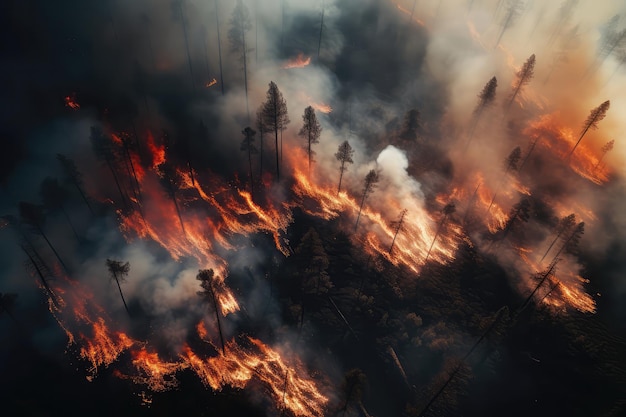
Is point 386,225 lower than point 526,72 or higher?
lower

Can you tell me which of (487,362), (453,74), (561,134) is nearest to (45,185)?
(487,362)

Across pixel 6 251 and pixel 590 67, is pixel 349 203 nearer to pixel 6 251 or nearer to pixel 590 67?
pixel 6 251

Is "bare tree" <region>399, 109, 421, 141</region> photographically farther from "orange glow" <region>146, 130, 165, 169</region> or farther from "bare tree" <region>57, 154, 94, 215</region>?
"bare tree" <region>57, 154, 94, 215</region>

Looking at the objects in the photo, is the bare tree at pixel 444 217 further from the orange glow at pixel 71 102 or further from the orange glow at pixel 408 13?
the orange glow at pixel 71 102

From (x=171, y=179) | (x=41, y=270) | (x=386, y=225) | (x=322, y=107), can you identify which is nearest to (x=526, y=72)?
(x=322, y=107)

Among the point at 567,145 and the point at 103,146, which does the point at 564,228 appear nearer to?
the point at 567,145

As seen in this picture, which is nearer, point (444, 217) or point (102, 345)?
point (102, 345)

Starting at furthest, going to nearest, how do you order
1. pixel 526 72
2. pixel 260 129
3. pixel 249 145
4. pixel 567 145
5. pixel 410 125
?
1. pixel 567 145
2. pixel 410 125
3. pixel 526 72
4. pixel 249 145
5. pixel 260 129
